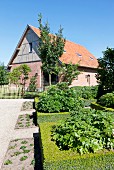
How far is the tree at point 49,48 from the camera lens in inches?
798

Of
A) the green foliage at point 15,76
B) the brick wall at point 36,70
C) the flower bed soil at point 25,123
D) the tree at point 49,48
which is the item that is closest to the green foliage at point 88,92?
the tree at point 49,48

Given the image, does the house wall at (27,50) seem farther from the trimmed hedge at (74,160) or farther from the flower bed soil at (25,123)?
the trimmed hedge at (74,160)

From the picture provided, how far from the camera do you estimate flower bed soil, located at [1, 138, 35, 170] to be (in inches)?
192

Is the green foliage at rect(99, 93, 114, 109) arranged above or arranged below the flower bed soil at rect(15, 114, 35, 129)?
above

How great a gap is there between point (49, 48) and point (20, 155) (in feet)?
51.0

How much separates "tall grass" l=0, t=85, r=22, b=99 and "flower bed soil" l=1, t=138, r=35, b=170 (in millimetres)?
16559

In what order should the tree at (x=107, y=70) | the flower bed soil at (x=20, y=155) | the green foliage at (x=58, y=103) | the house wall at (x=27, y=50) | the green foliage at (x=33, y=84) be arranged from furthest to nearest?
the house wall at (x=27, y=50) → the green foliage at (x=33, y=84) → the tree at (x=107, y=70) → the green foliage at (x=58, y=103) → the flower bed soil at (x=20, y=155)

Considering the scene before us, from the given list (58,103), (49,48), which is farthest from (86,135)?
Result: (49,48)

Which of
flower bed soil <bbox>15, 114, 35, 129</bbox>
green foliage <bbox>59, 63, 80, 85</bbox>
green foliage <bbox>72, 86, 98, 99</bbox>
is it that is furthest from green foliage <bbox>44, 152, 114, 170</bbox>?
green foliage <bbox>59, 63, 80, 85</bbox>

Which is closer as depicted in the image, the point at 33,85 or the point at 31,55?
the point at 33,85

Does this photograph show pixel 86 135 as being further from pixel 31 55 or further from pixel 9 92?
pixel 31 55

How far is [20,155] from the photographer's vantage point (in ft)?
18.2

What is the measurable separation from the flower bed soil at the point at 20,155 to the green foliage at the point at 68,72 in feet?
48.2

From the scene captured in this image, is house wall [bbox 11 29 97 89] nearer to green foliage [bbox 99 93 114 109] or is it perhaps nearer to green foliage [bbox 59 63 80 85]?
green foliage [bbox 59 63 80 85]
